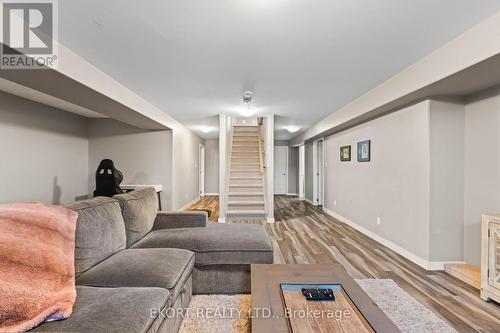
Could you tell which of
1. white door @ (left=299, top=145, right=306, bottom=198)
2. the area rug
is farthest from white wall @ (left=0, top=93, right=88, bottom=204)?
white door @ (left=299, top=145, right=306, bottom=198)

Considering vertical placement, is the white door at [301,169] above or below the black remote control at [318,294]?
above

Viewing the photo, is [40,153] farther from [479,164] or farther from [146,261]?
[479,164]

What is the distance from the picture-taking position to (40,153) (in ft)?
14.5

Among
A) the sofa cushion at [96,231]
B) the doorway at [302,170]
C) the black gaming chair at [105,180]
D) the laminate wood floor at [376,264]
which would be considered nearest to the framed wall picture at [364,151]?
the laminate wood floor at [376,264]

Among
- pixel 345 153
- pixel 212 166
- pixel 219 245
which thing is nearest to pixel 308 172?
pixel 345 153

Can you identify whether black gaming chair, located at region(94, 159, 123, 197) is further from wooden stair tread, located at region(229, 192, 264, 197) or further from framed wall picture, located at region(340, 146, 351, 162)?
framed wall picture, located at region(340, 146, 351, 162)

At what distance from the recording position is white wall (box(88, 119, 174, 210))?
19.2ft

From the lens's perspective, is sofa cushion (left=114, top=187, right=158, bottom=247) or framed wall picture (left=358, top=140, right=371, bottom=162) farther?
framed wall picture (left=358, top=140, right=371, bottom=162)

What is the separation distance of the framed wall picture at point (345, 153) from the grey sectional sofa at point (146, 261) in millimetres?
3342

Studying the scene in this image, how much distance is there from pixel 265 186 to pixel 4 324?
509 cm

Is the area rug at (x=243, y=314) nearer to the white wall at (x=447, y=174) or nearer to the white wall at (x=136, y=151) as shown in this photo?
the white wall at (x=447, y=174)

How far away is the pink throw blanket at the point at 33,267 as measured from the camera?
1.15 metres

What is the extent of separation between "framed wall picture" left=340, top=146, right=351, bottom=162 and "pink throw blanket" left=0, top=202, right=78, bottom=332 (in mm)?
5051

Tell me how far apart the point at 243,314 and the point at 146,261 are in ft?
2.89
